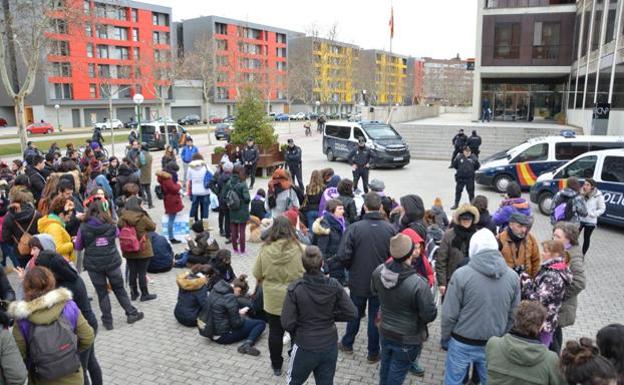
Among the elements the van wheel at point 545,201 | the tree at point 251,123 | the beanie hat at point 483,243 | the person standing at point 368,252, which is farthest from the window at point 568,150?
the beanie hat at point 483,243

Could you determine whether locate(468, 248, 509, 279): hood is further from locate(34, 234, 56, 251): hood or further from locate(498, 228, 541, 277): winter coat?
locate(34, 234, 56, 251): hood

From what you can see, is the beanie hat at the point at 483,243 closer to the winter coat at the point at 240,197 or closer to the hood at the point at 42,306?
the hood at the point at 42,306

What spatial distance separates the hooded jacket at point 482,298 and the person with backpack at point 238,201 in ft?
18.5

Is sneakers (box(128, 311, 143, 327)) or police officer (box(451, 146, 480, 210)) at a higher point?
police officer (box(451, 146, 480, 210))

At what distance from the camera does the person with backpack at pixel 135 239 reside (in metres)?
6.92

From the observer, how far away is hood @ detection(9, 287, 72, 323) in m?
3.63

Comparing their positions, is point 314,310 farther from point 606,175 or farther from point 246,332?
point 606,175

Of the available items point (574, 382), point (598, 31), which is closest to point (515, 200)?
point (574, 382)

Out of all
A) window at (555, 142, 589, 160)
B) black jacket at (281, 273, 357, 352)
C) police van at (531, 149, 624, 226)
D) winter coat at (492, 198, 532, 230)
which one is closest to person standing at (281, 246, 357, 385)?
black jacket at (281, 273, 357, 352)

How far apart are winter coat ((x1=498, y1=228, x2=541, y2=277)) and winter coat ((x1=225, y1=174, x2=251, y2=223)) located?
17.1ft

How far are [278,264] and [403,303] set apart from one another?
144 centimetres

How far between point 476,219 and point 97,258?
4.66 m

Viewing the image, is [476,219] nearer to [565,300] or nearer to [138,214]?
[565,300]

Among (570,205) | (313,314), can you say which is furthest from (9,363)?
(570,205)
